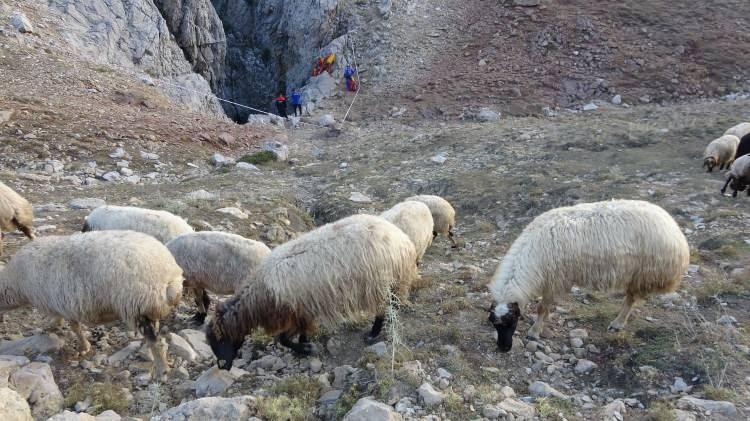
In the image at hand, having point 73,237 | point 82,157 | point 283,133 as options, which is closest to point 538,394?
point 73,237

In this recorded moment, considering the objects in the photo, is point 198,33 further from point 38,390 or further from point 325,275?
point 38,390

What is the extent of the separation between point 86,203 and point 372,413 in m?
8.23

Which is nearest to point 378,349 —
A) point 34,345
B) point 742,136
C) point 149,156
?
point 34,345

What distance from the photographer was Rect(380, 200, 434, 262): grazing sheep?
768 cm

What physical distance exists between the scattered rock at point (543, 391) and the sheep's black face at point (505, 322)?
2.10 feet

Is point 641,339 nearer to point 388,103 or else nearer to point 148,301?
point 148,301

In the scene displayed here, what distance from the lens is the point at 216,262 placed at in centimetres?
652

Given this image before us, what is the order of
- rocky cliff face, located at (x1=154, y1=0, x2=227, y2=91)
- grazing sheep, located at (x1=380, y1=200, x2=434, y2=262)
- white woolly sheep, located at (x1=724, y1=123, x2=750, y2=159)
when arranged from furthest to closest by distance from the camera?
1. rocky cliff face, located at (x1=154, y1=0, x2=227, y2=91)
2. white woolly sheep, located at (x1=724, y1=123, x2=750, y2=159)
3. grazing sheep, located at (x1=380, y1=200, x2=434, y2=262)

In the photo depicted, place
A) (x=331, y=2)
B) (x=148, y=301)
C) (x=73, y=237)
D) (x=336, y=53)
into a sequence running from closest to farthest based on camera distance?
(x=148, y=301) < (x=73, y=237) < (x=336, y=53) < (x=331, y=2)

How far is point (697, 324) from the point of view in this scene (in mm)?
5820

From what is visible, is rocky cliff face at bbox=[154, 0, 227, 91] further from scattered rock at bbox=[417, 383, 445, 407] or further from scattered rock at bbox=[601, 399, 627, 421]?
scattered rock at bbox=[601, 399, 627, 421]

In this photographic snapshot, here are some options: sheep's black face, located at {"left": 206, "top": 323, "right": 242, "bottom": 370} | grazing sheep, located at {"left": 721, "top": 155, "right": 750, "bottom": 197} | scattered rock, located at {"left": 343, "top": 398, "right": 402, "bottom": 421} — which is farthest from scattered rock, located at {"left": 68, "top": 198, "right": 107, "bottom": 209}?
grazing sheep, located at {"left": 721, "top": 155, "right": 750, "bottom": 197}

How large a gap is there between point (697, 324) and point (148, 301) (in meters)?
6.04

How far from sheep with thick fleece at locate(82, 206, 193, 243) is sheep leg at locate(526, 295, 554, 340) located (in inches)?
193
